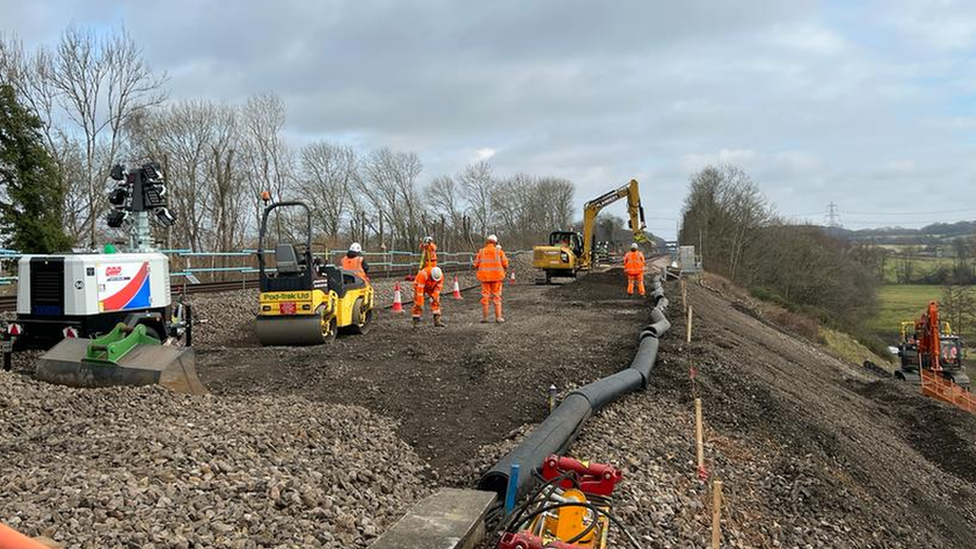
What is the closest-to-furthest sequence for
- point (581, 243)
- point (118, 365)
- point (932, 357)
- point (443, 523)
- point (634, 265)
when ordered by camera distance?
1. point (443, 523)
2. point (118, 365)
3. point (634, 265)
4. point (932, 357)
5. point (581, 243)

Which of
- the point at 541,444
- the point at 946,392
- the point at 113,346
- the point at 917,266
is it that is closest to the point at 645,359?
the point at 541,444

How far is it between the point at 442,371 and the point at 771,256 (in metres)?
48.2

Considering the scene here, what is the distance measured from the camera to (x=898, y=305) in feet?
192

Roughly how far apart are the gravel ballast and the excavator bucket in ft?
1.03

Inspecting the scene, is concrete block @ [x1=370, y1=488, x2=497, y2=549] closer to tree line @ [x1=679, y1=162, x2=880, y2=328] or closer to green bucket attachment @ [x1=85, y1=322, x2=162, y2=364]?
green bucket attachment @ [x1=85, y1=322, x2=162, y2=364]

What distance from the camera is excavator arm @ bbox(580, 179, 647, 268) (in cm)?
2623

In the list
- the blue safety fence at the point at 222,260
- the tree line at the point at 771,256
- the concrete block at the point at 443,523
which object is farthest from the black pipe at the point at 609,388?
the tree line at the point at 771,256

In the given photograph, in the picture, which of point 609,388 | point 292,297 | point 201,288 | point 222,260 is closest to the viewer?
point 609,388

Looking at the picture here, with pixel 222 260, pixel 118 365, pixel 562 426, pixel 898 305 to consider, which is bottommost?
pixel 898 305

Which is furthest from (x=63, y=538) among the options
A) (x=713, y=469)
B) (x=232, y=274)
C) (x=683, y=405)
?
(x=232, y=274)

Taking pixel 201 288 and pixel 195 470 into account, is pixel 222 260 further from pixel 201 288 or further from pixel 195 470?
pixel 195 470

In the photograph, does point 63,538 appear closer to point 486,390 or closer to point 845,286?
point 486,390

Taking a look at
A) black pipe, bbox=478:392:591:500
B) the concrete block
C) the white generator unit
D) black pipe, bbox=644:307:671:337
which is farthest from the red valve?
black pipe, bbox=644:307:671:337

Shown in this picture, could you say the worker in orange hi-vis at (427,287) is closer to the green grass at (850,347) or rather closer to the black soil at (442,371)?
the black soil at (442,371)
